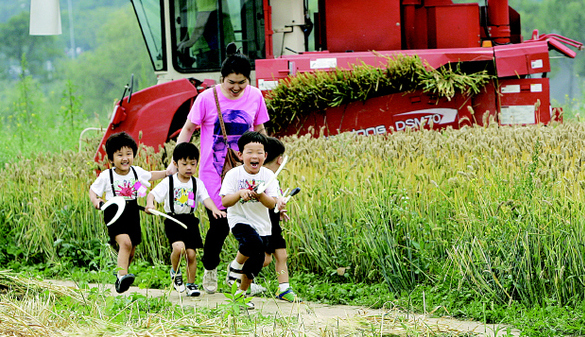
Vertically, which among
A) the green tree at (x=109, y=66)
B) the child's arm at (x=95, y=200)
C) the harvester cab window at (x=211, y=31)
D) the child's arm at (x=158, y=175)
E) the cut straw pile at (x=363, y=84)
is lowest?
the child's arm at (x=95, y=200)

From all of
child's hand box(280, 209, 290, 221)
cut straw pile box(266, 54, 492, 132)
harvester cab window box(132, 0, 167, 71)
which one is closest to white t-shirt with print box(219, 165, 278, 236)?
child's hand box(280, 209, 290, 221)

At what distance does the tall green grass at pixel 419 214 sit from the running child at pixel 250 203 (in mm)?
772

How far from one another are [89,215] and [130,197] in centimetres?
205

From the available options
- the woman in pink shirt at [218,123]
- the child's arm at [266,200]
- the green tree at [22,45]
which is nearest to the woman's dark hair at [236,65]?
the woman in pink shirt at [218,123]

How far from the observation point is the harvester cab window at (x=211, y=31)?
1027cm

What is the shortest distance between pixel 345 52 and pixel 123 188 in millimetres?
5971

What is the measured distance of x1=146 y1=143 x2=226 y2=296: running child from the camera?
5195 mm

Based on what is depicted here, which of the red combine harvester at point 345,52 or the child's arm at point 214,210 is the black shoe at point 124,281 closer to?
the child's arm at point 214,210

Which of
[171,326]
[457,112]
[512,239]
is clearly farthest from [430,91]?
[171,326]

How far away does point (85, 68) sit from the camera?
265 feet

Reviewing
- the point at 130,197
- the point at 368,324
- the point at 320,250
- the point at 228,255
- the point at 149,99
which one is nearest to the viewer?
the point at 368,324

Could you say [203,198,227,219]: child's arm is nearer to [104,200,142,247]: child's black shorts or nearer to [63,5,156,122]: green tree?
[104,200,142,247]: child's black shorts

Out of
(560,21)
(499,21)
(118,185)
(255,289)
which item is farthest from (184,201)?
(560,21)

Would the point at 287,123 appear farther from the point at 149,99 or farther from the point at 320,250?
the point at 320,250
